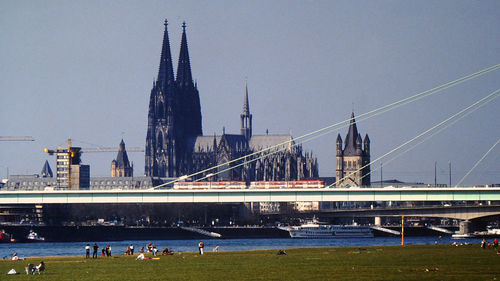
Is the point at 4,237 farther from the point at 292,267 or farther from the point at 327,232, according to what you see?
the point at 292,267

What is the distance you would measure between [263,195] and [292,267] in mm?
54897

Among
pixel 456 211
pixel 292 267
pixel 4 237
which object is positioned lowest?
pixel 292 267

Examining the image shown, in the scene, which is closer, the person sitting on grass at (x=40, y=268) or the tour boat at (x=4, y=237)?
the person sitting on grass at (x=40, y=268)

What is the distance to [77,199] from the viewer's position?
12000cm

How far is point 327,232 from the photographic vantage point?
187 m

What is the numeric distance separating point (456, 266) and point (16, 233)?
10940 cm

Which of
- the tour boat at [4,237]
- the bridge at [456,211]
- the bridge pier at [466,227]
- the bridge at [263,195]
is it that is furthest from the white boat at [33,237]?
the bridge pier at [466,227]

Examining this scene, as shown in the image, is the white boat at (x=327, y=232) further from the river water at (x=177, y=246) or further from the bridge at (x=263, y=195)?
the bridge at (x=263, y=195)

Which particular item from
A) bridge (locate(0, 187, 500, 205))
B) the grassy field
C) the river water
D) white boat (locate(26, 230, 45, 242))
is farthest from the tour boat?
the grassy field

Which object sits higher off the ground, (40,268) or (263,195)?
(263,195)

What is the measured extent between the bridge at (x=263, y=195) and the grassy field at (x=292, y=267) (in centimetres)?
3534

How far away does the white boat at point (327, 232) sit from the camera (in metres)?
184

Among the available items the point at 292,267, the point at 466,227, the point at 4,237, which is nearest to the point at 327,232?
the point at 466,227

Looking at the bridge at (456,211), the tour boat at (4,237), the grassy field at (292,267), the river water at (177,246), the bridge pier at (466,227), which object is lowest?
the grassy field at (292,267)
